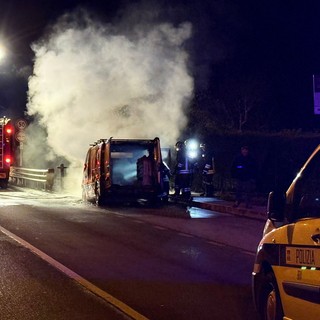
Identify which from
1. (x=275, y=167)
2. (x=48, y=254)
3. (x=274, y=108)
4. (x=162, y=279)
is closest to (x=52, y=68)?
(x=275, y=167)

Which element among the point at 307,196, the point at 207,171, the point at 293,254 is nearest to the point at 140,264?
the point at 293,254

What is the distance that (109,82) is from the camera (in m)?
25.4

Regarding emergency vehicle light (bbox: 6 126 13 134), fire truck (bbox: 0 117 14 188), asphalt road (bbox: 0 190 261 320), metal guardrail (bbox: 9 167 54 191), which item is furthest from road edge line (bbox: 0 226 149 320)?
emergency vehicle light (bbox: 6 126 13 134)

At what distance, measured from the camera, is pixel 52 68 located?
26359 millimetres

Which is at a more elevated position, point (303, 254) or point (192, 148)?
point (192, 148)

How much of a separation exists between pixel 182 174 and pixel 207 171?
0.86 m

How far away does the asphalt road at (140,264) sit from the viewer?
6607 mm

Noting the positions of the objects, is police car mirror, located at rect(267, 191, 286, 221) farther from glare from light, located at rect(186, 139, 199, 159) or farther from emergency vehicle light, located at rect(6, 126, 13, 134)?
emergency vehicle light, located at rect(6, 126, 13, 134)

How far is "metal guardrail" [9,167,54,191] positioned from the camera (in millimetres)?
26312

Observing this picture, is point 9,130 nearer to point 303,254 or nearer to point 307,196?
point 307,196

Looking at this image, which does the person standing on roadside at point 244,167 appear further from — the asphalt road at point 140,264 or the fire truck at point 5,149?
the fire truck at point 5,149

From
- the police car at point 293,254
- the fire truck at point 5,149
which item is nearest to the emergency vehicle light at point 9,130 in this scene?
the fire truck at point 5,149

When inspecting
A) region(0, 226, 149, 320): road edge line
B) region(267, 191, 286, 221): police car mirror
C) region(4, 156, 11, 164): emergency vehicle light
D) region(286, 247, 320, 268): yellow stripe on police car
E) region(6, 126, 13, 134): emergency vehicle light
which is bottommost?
region(0, 226, 149, 320): road edge line

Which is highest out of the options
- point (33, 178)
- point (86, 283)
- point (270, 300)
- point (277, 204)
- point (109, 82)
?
point (109, 82)
